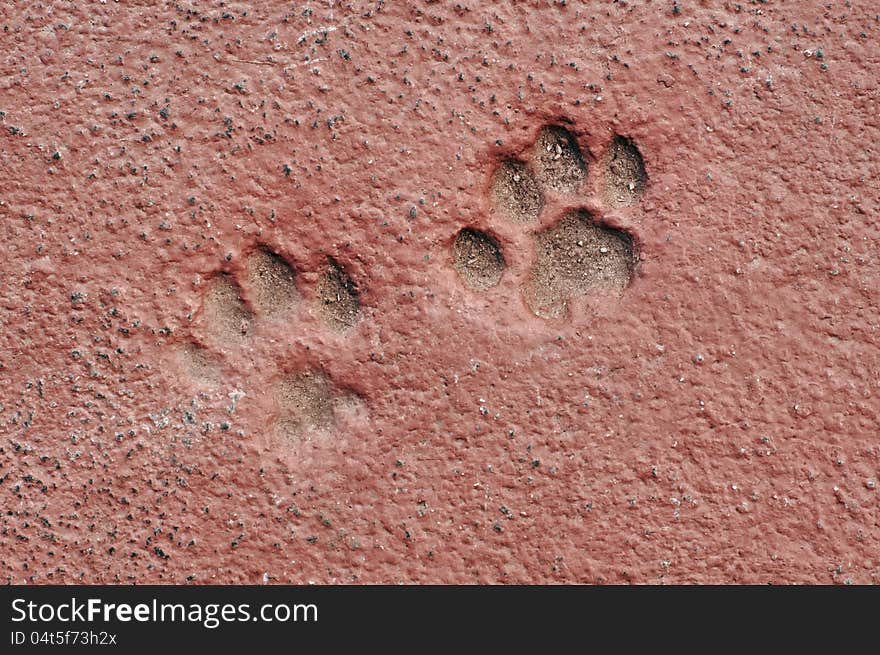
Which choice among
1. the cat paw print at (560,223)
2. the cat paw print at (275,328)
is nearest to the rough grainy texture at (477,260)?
the cat paw print at (560,223)

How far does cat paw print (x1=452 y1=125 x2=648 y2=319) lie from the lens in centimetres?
135

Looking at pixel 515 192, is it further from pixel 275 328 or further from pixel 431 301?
pixel 275 328

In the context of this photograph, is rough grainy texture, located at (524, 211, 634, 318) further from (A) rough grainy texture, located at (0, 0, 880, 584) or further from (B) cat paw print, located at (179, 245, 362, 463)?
(B) cat paw print, located at (179, 245, 362, 463)

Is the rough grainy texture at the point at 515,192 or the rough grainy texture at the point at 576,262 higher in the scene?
the rough grainy texture at the point at 515,192

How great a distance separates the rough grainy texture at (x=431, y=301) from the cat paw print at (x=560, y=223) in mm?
14

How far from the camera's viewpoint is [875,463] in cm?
136

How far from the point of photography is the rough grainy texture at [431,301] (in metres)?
1.34

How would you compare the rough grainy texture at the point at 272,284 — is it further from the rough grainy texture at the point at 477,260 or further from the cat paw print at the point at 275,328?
the rough grainy texture at the point at 477,260

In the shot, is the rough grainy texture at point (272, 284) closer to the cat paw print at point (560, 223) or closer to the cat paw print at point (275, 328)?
the cat paw print at point (275, 328)

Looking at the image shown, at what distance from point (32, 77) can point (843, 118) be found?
1.38m

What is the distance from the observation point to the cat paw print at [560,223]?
1.35 metres

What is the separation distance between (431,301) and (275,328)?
0.89 feet

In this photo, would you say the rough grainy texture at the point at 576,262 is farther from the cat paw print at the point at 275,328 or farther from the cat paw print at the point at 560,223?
the cat paw print at the point at 275,328

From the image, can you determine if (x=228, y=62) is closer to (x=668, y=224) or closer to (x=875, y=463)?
(x=668, y=224)
